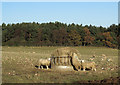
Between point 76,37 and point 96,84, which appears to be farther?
point 76,37

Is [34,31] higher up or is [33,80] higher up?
[34,31]

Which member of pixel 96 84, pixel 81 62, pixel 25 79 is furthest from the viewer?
pixel 81 62

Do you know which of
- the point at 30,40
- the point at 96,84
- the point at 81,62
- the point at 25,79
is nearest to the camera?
the point at 96,84

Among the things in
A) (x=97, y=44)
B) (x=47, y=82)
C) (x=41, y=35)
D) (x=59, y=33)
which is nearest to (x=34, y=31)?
(x=41, y=35)

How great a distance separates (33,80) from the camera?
1400 centimetres

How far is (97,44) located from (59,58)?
205 ft

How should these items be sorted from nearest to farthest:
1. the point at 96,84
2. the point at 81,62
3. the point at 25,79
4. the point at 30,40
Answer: the point at 96,84 < the point at 25,79 < the point at 81,62 < the point at 30,40

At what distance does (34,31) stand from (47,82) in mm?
69143

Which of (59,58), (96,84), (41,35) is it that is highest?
(41,35)

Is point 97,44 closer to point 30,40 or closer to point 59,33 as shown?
point 59,33

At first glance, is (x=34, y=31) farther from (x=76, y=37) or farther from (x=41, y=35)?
(x=76, y=37)

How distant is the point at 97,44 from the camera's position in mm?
79500

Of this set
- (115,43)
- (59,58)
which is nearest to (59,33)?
(115,43)

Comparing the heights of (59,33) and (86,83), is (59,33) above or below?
above
